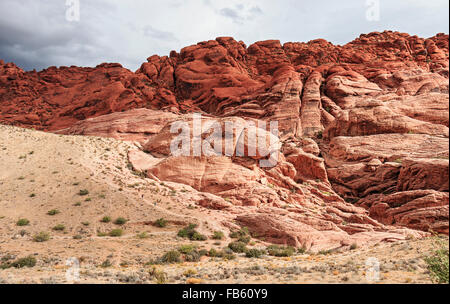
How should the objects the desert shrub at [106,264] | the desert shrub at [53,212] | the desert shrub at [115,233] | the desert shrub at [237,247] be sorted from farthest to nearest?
the desert shrub at [53,212]
the desert shrub at [115,233]
the desert shrub at [237,247]
the desert shrub at [106,264]

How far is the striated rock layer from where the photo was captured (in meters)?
20.0

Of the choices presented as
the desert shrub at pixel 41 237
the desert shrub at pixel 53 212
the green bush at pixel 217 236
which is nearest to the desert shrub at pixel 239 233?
the green bush at pixel 217 236

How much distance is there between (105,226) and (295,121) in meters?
38.6

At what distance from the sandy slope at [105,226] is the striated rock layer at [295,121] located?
2.46 metres

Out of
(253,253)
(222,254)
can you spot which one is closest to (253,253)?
(253,253)

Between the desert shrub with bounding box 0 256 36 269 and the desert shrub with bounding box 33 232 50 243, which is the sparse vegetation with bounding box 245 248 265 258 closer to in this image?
the desert shrub with bounding box 0 256 36 269

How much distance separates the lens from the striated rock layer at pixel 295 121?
20000 mm

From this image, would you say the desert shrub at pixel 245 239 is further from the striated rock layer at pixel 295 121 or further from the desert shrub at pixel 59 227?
the desert shrub at pixel 59 227

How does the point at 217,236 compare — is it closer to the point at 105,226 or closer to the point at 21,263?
the point at 105,226

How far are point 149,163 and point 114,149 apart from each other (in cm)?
601

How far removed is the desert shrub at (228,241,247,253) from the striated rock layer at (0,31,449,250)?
287 centimetres

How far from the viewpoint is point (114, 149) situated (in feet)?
110

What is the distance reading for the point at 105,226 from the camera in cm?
1945
